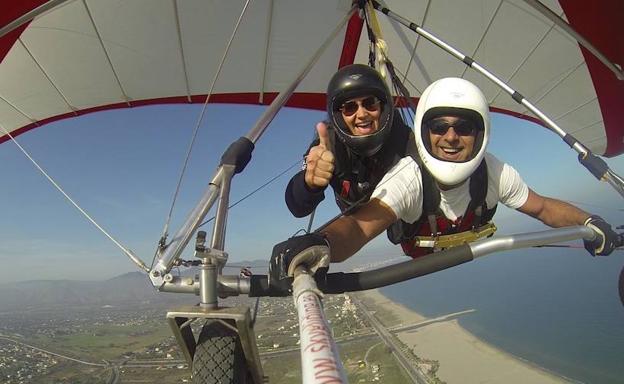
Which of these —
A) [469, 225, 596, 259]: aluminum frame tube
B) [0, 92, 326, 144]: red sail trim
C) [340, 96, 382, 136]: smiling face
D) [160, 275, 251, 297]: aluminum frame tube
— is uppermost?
[0, 92, 326, 144]: red sail trim

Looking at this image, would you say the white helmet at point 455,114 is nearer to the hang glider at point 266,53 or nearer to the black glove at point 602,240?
the black glove at point 602,240

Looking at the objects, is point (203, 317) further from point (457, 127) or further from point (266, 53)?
point (266, 53)

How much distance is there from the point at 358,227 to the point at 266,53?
409cm

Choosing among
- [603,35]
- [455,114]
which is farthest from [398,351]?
[455,114]

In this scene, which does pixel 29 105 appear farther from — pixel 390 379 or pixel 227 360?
pixel 390 379

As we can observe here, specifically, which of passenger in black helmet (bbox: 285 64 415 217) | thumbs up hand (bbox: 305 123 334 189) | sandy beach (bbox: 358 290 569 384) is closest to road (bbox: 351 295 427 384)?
sandy beach (bbox: 358 290 569 384)

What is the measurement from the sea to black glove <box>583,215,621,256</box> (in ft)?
69.9

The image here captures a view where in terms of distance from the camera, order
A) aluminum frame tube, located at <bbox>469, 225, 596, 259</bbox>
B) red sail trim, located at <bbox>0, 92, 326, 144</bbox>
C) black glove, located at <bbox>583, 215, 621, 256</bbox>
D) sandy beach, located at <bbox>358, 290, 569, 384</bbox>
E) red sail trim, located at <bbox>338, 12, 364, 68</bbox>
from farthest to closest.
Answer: sandy beach, located at <bbox>358, 290, 569, 384</bbox> → red sail trim, located at <bbox>0, 92, 326, 144</bbox> → red sail trim, located at <bbox>338, 12, 364, 68</bbox> → black glove, located at <bbox>583, 215, 621, 256</bbox> → aluminum frame tube, located at <bbox>469, 225, 596, 259</bbox>

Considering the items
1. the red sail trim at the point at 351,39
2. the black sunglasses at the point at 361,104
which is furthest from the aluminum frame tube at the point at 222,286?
the red sail trim at the point at 351,39

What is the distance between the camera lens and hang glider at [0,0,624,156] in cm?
430

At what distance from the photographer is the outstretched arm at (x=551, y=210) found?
7.77ft

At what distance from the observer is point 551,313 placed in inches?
2381

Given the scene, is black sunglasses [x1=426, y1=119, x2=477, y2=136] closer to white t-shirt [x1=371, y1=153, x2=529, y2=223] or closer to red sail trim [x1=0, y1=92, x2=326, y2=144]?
white t-shirt [x1=371, y1=153, x2=529, y2=223]

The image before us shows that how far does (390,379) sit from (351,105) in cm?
4242
